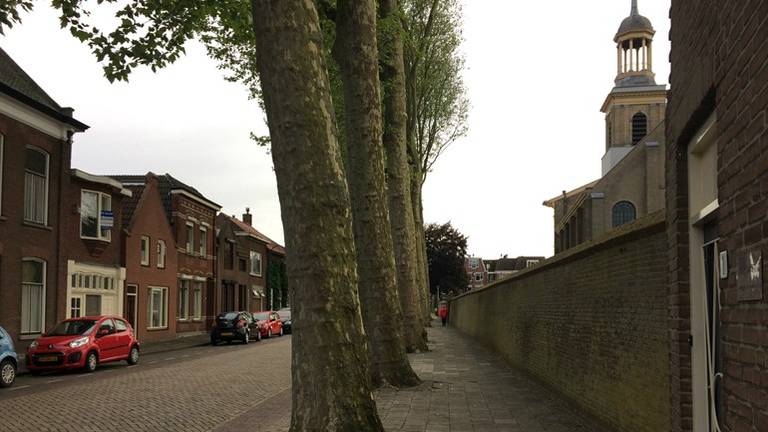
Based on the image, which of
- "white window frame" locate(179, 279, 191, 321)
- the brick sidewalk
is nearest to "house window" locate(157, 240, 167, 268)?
"white window frame" locate(179, 279, 191, 321)

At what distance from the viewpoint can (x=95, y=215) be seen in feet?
95.9

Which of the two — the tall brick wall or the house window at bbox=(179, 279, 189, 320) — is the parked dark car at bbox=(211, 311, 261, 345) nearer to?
the house window at bbox=(179, 279, 189, 320)

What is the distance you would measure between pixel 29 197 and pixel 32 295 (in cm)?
328

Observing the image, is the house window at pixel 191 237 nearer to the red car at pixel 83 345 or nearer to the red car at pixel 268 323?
the red car at pixel 268 323

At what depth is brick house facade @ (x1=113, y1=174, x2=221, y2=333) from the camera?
39.4 meters

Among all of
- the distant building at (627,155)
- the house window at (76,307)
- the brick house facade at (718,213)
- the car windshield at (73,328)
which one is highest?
the distant building at (627,155)

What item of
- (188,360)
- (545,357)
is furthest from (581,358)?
(188,360)

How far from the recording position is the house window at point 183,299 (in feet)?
130

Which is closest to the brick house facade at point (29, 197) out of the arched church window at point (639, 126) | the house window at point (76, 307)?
the house window at point (76, 307)

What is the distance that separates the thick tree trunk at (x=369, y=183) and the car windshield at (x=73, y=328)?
35.5 ft

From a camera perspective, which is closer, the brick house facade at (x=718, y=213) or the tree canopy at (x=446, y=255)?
the brick house facade at (x=718, y=213)

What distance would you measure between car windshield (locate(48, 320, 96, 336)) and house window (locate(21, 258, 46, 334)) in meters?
4.77

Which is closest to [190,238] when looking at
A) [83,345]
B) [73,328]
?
[73,328]

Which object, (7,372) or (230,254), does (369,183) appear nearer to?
(7,372)
